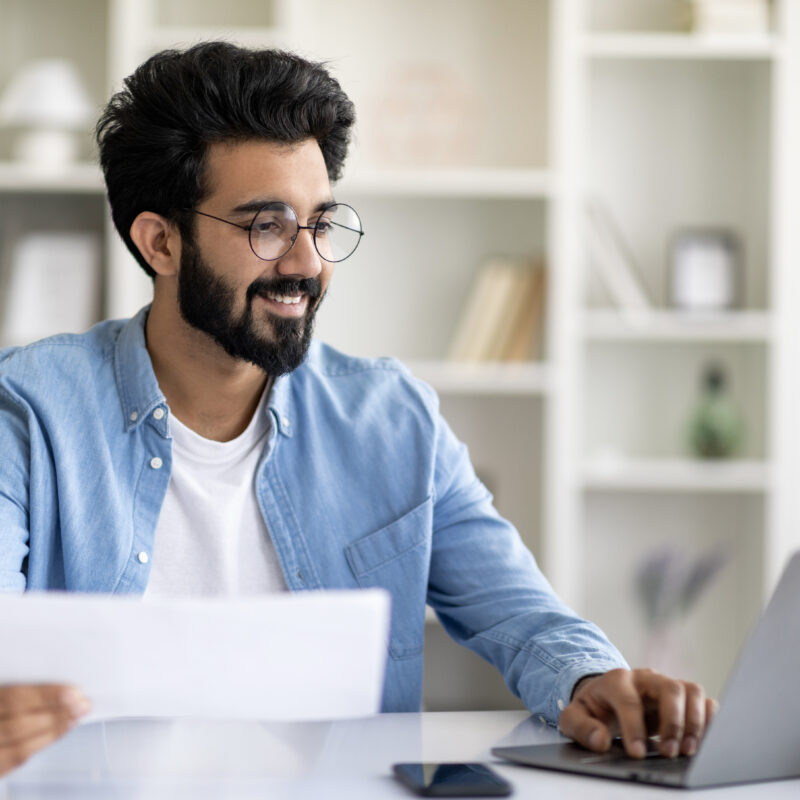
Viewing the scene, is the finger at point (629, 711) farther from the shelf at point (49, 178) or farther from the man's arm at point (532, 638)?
the shelf at point (49, 178)

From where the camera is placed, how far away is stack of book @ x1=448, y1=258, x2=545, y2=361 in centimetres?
286

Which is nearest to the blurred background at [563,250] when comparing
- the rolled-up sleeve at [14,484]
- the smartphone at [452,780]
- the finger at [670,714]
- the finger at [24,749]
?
the rolled-up sleeve at [14,484]

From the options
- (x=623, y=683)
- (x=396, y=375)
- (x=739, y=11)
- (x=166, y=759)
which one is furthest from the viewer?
(x=739, y=11)

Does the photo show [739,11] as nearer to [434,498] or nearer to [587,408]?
[587,408]

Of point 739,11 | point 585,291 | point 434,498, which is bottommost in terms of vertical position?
point 434,498

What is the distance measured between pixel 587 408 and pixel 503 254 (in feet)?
1.55

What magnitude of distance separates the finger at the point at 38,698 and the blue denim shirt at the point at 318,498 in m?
0.40

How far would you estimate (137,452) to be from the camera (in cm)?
139

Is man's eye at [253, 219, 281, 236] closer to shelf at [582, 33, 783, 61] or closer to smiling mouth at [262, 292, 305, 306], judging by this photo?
smiling mouth at [262, 292, 305, 306]

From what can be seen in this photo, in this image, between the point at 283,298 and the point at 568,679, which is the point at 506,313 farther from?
the point at 568,679

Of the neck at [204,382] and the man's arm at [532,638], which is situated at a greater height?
the neck at [204,382]

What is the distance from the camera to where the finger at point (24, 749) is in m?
0.83

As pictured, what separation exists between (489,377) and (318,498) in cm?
145

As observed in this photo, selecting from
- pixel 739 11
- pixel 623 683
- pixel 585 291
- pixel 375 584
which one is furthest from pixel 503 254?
pixel 623 683
